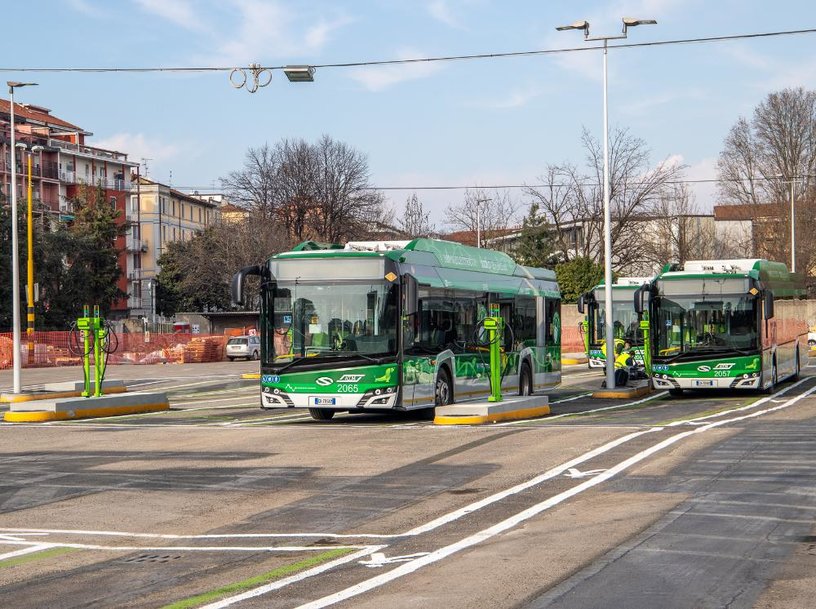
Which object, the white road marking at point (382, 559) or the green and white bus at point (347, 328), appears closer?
the white road marking at point (382, 559)

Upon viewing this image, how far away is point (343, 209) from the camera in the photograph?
83.6 m

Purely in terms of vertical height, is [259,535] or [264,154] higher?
[264,154]

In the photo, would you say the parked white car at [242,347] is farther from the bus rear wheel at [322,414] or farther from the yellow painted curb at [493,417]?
the yellow painted curb at [493,417]

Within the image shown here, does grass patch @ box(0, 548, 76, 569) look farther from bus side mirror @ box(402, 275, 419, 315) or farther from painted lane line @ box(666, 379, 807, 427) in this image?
painted lane line @ box(666, 379, 807, 427)

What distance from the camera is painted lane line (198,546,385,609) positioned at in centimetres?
791

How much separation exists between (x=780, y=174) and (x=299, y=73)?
214ft

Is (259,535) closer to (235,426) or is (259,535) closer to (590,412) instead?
(235,426)

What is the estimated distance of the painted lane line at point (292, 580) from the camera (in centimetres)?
791

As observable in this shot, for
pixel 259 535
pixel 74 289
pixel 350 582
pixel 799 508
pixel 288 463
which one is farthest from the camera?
pixel 74 289

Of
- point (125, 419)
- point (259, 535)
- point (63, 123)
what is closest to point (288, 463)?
point (259, 535)

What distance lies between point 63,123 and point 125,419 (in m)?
106

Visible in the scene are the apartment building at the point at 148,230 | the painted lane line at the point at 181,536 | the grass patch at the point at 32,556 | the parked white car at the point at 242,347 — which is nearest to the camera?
the grass patch at the point at 32,556

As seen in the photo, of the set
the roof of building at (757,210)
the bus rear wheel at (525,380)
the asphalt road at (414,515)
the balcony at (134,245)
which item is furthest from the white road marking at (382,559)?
the balcony at (134,245)

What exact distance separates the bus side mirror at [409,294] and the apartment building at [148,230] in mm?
95152
